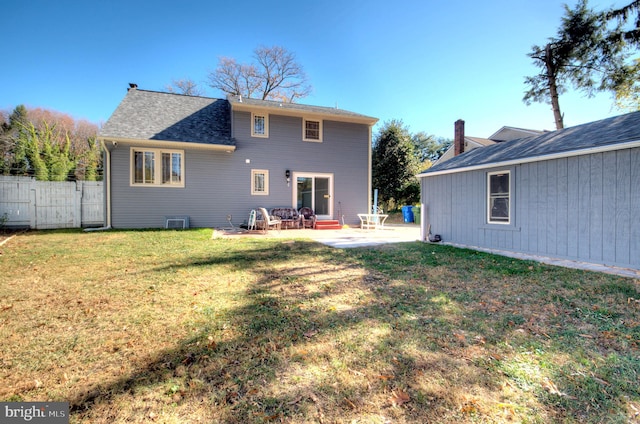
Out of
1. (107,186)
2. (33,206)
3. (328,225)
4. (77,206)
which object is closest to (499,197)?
(328,225)

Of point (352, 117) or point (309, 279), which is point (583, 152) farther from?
point (352, 117)

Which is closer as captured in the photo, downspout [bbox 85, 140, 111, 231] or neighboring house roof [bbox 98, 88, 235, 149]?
downspout [bbox 85, 140, 111, 231]

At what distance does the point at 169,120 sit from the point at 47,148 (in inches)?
456

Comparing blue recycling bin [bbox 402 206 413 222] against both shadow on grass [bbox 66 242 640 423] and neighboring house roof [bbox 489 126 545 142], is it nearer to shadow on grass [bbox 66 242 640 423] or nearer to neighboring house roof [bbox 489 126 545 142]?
neighboring house roof [bbox 489 126 545 142]

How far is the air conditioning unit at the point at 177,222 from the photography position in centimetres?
1119

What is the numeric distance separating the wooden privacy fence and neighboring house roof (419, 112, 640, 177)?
43.5 feet

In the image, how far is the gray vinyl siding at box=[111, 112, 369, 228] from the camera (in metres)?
10.9

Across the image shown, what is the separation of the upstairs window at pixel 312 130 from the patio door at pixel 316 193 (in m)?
1.70

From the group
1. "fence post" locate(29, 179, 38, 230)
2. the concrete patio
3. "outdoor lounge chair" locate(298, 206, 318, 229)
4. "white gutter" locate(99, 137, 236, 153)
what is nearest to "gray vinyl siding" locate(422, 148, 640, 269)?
the concrete patio

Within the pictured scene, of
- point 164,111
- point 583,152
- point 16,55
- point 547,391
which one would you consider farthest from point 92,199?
point 583,152

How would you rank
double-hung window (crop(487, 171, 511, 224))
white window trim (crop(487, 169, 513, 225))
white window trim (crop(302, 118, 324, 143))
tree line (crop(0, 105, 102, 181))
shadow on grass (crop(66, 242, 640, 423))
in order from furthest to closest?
1. tree line (crop(0, 105, 102, 181))
2. white window trim (crop(302, 118, 324, 143))
3. double-hung window (crop(487, 171, 511, 224))
4. white window trim (crop(487, 169, 513, 225))
5. shadow on grass (crop(66, 242, 640, 423))

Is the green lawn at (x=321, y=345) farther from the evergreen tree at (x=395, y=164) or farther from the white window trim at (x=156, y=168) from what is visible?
the evergreen tree at (x=395, y=164)

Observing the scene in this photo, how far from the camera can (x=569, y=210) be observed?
5602mm

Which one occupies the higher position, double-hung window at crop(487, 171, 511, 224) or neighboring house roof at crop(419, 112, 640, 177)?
neighboring house roof at crop(419, 112, 640, 177)
